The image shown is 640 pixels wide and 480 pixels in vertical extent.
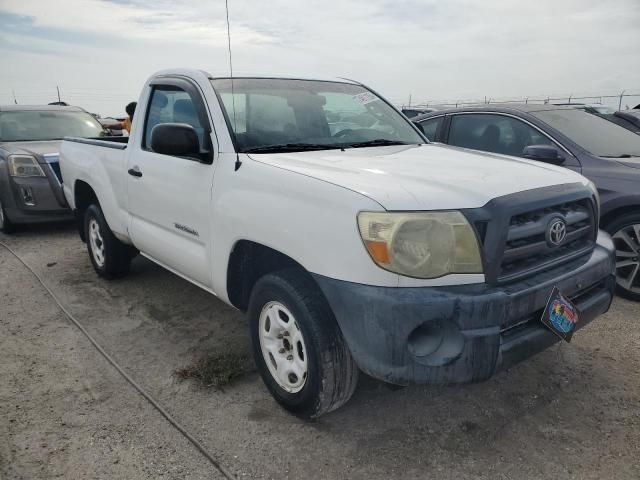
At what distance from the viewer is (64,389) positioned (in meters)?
2.93

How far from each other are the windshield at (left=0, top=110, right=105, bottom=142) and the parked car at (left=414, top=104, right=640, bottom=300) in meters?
5.22

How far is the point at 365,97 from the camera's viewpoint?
12.4 feet

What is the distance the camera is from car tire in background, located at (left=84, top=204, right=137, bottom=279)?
451cm

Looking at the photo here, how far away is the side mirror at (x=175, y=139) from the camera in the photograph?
277 cm

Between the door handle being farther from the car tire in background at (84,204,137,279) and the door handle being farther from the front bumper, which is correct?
the front bumper

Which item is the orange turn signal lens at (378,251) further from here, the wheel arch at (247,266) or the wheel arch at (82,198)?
the wheel arch at (82,198)

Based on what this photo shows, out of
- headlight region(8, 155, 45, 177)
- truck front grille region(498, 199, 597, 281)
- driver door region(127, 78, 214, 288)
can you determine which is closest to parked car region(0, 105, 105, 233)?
headlight region(8, 155, 45, 177)

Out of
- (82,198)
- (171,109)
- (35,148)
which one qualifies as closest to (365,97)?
(171,109)

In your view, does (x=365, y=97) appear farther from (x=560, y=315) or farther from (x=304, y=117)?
(x=560, y=315)

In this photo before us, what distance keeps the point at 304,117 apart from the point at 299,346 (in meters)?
1.49

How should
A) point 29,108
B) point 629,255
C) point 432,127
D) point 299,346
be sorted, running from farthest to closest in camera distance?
point 29,108 → point 432,127 → point 629,255 → point 299,346

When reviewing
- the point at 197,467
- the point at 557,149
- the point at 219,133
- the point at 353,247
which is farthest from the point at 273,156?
the point at 557,149

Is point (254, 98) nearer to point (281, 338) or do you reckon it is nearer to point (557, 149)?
point (281, 338)

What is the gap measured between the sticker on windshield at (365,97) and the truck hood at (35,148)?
15.4ft
